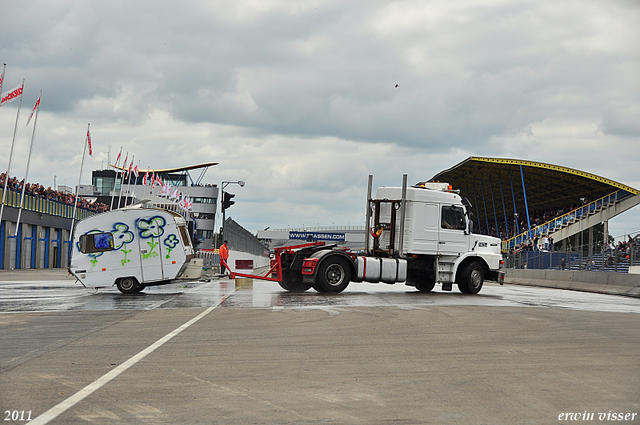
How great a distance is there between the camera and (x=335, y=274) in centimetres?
1931

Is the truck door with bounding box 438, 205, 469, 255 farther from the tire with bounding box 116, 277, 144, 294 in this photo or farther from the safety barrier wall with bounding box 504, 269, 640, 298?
the tire with bounding box 116, 277, 144, 294

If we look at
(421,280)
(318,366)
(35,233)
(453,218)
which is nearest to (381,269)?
(421,280)

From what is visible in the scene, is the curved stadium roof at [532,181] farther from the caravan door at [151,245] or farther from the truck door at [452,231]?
the caravan door at [151,245]

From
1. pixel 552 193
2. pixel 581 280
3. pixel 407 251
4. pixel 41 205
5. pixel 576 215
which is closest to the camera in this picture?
pixel 407 251

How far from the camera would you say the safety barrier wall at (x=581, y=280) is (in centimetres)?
2324

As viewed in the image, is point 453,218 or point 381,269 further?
point 453,218

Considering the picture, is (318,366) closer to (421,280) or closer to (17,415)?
(17,415)

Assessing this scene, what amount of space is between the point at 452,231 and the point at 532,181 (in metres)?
47.3

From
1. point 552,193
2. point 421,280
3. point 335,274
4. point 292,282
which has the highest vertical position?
point 552,193

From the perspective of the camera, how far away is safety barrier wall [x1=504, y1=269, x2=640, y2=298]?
23.2 m

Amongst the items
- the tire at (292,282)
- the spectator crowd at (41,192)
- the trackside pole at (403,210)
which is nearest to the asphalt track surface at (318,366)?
the trackside pole at (403,210)

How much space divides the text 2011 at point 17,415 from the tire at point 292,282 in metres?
14.9

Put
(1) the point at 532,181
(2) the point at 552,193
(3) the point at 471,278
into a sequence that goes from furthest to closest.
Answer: (2) the point at 552,193 < (1) the point at 532,181 < (3) the point at 471,278

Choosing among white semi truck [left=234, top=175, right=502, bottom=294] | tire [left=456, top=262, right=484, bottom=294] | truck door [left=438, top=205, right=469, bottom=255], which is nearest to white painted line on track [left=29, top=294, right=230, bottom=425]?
white semi truck [left=234, top=175, right=502, bottom=294]
